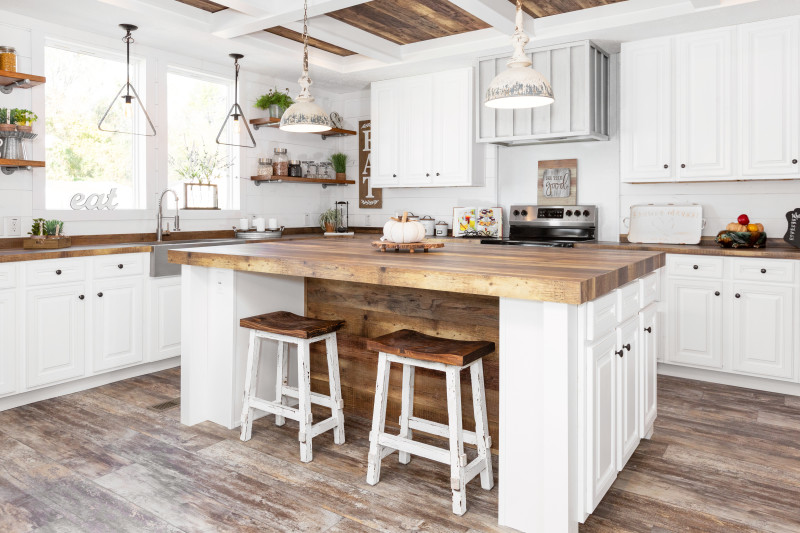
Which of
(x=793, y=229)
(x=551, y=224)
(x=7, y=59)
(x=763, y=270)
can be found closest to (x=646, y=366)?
(x=763, y=270)

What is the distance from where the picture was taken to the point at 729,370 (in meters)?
3.95

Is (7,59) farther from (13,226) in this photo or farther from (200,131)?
(200,131)

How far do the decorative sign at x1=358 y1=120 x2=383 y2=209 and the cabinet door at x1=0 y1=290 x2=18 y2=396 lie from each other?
359 cm

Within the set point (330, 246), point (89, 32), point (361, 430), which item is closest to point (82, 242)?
point (89, 32)

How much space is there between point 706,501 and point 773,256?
2029 millimetres

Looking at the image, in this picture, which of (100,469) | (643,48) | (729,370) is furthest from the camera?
(643,48)

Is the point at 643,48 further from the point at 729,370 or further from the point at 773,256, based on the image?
the point at 729,370

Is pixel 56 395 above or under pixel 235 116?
under

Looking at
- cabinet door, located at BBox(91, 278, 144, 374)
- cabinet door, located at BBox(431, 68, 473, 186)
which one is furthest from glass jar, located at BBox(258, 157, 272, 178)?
cabinet door, located at BBox(91, 278, 144, 374)

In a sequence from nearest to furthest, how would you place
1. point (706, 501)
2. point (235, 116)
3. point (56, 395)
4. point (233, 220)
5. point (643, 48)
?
point (706, 501), point (56, 395), point (643, 48), point (235, 116), point (233, 220)

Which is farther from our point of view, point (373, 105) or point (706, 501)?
point (373, 105)

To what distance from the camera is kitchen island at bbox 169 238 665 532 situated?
77.9 inches

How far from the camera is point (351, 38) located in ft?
15.1

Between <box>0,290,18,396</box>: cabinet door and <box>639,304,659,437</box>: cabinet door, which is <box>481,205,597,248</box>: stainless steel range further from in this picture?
<box>0,290,18,396</box>: cabinet door
